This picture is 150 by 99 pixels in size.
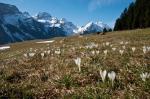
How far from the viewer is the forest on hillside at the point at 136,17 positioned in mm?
113125

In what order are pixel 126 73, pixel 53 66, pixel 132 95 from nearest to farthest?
pixel 132 95
pixel 126 73
pixel 53 66

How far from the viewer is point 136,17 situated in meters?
120

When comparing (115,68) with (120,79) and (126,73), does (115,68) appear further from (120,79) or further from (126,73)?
(120,79)

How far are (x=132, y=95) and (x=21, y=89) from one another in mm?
3083

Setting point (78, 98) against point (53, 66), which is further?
point (53, 66)

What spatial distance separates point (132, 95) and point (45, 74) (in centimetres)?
414

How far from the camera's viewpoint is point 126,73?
30.7 feet

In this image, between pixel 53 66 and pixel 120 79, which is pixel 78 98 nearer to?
pixel 120 79

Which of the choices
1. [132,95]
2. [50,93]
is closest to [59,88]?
[50,93]

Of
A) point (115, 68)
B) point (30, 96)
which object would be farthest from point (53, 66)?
point (30, 96)

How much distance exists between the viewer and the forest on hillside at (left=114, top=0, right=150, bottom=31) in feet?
371

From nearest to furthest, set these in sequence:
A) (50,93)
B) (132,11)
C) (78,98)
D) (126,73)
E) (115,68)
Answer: (78,98)
(50,93)
(126,73)
(115,68)
(132,11)

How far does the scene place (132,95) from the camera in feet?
22.9

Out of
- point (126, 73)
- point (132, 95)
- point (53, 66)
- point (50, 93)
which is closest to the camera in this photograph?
point (132, 95)
